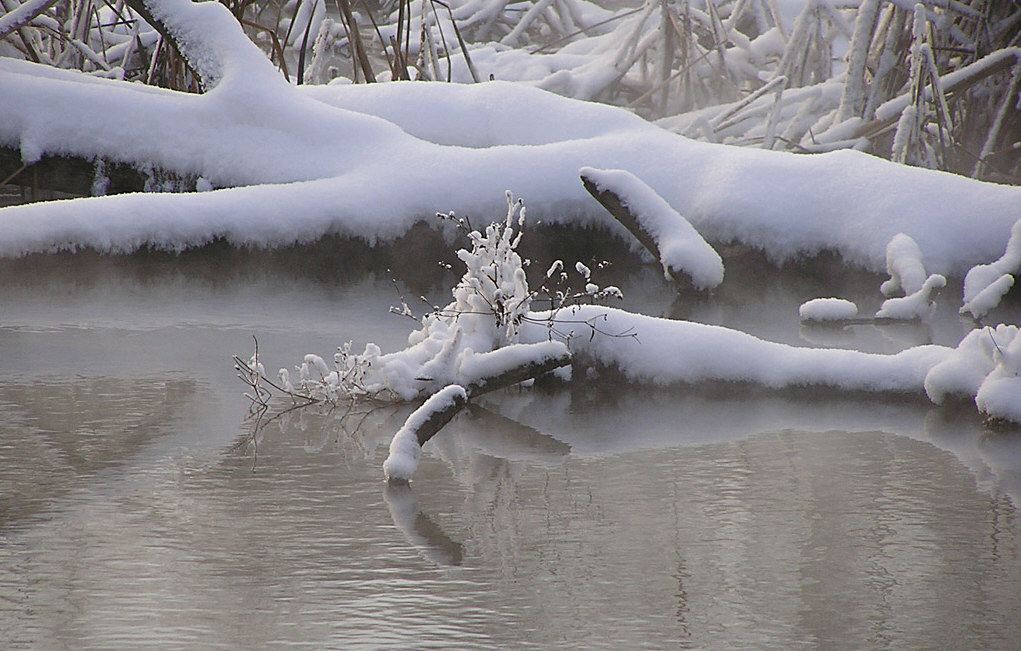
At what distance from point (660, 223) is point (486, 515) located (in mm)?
3048

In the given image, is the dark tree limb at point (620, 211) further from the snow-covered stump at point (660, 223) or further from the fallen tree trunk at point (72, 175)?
the fallen tree trunk at point (72, 175)

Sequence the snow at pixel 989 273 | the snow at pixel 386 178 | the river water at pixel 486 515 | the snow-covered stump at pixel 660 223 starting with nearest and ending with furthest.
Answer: the river water at pixel 486 515 < the snow at pixel 989 273 < the snow-covered stump at pixel 660 223 < the snow at pixel 386 178

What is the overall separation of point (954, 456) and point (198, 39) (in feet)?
15.3

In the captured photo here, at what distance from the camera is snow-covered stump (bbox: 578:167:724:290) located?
5957 millimetres

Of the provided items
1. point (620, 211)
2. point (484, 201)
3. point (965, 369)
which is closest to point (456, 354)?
point (965, 369)

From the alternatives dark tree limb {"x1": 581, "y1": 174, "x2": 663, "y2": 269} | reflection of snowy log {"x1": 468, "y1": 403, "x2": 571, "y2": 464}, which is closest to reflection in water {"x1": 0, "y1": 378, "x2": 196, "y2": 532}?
reflection of snowy log {"x1": 468, "y1": 403, "x2": 571, "y2": 464}

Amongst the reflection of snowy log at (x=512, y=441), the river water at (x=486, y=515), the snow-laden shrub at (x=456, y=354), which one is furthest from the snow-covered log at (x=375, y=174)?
the reflection of snowy log at (x=512, y=441)

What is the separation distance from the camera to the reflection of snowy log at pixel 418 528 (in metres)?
2.87

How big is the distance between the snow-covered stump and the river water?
0.86 metres

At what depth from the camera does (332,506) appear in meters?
3.20

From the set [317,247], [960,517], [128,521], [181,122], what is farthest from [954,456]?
[181,122]

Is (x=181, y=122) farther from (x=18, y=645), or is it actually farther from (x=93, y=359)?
(x=18, y=645)

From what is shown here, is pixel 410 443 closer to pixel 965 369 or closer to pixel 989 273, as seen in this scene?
pixel 965 369

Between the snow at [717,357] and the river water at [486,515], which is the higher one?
the snow at [717,357]
